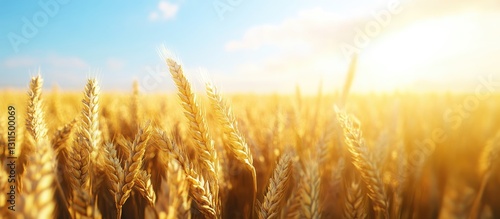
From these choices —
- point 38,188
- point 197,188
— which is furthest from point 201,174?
point 38,188

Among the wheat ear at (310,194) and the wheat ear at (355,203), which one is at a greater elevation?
the wheat ear at (310,194)

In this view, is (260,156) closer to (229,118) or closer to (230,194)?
(230,194)

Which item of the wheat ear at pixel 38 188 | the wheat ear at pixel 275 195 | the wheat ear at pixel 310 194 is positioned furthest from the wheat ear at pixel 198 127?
the wheat ear at pixel 38 188

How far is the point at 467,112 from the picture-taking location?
3.15m

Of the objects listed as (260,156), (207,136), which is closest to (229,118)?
(207,136)

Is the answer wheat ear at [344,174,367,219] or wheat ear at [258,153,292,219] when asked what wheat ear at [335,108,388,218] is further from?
wheat ear at [258,153,292,219]

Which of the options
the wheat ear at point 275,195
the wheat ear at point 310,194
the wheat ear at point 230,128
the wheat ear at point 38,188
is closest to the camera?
the wheat ear at point 38,188

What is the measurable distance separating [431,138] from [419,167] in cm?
115

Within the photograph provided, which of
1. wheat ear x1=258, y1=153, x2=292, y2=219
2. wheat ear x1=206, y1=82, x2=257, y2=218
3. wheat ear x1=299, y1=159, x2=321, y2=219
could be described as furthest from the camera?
wheat ear x1=206, y1=82, x2=257, y2=218

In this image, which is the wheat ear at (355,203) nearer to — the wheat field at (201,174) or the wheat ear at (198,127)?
the wheat field at (201,174)

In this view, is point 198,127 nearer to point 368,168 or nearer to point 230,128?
point 230,128

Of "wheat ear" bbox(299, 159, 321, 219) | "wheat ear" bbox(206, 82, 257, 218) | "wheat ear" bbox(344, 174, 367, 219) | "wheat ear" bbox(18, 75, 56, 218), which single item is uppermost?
"wheat ear" bbox(206, 82, 257, 218)

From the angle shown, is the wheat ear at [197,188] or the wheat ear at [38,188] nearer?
the wheat ear at [38,188]

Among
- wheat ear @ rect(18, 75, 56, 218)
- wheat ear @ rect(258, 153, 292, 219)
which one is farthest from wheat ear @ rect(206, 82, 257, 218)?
wheat ear @ rect(18, 75, 56, 218)
